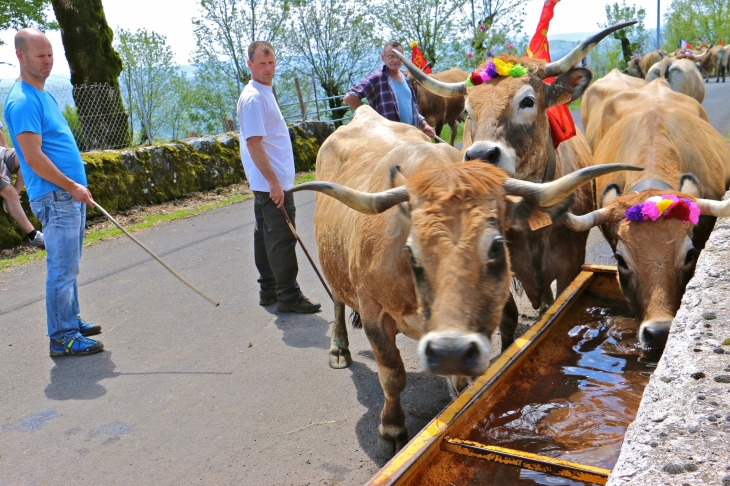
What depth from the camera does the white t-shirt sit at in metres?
5.76

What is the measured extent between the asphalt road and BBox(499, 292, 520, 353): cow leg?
619 millimetres

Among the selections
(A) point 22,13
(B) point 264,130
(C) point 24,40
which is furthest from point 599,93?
(A) point 22,13

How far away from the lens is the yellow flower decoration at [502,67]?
4730 millimetres

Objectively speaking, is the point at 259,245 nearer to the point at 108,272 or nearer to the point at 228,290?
the point at 228,290

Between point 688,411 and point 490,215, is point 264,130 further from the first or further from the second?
point 688,411

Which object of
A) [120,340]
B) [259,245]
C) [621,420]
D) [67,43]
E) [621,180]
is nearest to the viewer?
[621,420]

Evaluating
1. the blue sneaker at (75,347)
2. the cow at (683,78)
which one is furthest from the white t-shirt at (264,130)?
the cow at (683,78)

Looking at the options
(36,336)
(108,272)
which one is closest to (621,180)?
(36,336)

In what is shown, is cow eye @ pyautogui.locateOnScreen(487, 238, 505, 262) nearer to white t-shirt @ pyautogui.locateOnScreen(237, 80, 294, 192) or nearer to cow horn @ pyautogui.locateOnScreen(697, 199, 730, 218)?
cow horn @ pyautogui.locateOnScreen(697, 199, 730, 218)

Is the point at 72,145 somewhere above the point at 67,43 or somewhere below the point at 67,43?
below

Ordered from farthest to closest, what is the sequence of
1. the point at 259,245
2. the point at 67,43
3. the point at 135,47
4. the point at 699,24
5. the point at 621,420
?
the point at 699,24 < the point at 135,47 < the point at 67,43 < the point at 259,245 < the point at 621,420

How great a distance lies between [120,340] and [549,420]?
13.0ft

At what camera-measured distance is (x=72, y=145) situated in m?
5.46

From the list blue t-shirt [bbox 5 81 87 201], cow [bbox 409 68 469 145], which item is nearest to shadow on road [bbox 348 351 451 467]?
blue t-shirt [bbox 5 81 87 201]
